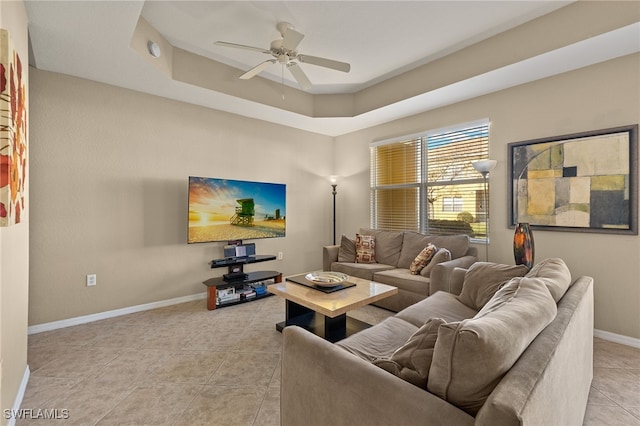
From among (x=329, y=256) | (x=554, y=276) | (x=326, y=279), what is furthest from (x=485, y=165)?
(x=329, y=256)

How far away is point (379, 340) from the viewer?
173cm

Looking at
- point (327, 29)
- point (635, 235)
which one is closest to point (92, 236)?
point (327, 29)

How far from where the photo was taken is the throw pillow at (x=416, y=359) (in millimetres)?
988

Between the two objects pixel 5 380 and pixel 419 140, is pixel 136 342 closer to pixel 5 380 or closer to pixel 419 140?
pixel 5 380

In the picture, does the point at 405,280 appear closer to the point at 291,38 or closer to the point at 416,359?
the point at 416,359

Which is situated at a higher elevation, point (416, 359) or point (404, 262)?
point (416, 359)

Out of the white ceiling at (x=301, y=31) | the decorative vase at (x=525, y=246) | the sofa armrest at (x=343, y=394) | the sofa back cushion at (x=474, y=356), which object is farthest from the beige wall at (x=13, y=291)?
the decorative vase at (x=525, y=246)

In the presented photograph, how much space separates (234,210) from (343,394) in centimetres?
310

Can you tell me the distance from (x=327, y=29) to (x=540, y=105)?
7.88ft

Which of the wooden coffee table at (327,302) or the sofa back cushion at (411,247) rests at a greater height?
the sofa back cushion at (411,247)

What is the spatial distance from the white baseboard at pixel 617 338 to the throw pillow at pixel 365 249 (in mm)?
2383

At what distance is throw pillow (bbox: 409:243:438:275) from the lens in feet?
11.0

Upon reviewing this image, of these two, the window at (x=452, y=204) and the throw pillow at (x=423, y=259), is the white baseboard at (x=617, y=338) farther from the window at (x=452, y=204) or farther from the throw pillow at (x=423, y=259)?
the window at (x=452, y=204)

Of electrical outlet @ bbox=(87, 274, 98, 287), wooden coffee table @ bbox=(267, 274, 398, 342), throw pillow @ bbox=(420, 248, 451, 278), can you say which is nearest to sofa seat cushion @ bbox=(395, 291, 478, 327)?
wooden coffee table @ bbox=(267, 274, 398, 342)
